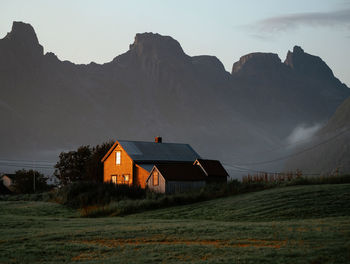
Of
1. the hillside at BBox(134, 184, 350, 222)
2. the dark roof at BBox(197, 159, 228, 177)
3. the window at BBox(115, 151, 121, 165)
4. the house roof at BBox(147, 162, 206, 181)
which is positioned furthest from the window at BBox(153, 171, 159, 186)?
the hillside at BBox(134, 184, 350, 222)

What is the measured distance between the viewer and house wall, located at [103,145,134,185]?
59.1 meters

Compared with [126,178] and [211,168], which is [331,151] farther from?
[126,178]

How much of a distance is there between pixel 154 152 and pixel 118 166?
526 cm

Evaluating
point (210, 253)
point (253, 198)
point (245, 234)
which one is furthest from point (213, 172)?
point (210, 253)

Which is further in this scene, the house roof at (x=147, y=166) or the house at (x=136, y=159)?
the house at (x=136, y=159)

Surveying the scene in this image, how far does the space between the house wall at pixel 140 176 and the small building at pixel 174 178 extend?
550cm

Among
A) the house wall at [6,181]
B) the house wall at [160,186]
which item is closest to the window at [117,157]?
the house wall at [160,186]

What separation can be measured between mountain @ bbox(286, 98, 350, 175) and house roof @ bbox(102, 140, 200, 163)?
57.6 meters

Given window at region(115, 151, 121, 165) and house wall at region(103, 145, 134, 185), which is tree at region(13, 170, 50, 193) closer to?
house wall at region(103, 145, 134, 185)

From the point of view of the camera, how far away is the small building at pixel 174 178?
1914 inches

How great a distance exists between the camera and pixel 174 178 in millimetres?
48844

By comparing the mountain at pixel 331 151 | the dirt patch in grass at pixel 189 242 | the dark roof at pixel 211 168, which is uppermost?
the mountain at pixel 331 151

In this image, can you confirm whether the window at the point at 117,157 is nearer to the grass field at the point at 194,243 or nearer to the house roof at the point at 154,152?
the house roof at the point at 154,152

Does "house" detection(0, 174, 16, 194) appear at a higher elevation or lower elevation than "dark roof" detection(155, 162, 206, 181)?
lower
